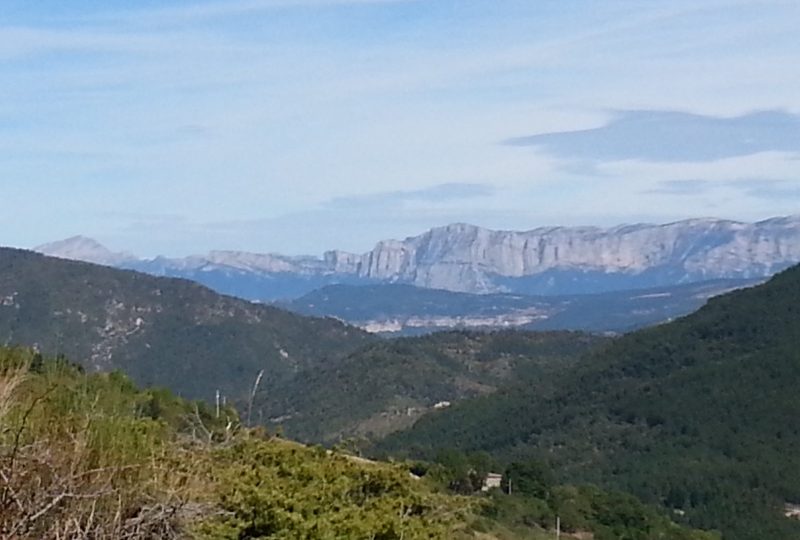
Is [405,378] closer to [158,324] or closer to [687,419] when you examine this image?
[687,419]

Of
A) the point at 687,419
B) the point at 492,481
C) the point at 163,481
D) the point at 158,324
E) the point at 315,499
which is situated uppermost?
the point at 163,481

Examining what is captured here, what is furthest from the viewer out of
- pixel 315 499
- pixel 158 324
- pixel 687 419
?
pixel 158 324

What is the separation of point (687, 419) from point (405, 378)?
35.3 m

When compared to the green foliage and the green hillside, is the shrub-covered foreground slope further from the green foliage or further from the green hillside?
the green hillside

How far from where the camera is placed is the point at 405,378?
92.1m

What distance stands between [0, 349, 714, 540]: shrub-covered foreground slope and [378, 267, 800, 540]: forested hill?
33.9 m

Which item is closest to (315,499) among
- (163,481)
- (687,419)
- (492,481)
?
(163,481)

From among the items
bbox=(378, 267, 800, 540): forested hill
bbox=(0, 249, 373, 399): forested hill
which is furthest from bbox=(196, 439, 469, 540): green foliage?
bbox=(0, 249, 373, 399): forested hill

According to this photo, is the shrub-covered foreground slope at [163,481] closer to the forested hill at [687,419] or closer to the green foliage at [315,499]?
the green foliage at [315,499]

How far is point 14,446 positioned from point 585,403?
211 ft

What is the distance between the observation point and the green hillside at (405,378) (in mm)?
80500

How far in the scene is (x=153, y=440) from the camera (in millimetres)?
6641

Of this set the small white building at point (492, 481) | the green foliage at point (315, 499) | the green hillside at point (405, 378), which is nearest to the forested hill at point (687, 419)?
the green hillside at point (405, 378)

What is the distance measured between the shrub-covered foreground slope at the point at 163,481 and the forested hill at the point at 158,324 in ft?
322
